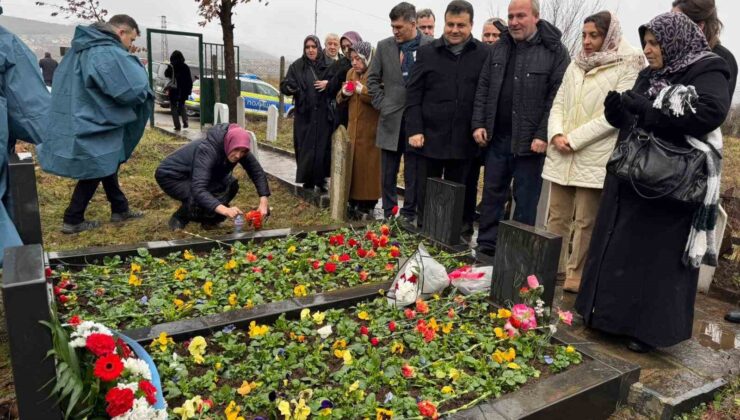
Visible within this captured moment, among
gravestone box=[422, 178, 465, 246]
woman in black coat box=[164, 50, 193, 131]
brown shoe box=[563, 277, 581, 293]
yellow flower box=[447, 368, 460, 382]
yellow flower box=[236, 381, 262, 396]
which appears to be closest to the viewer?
yellow flower box=[236, 381, 262, 396]

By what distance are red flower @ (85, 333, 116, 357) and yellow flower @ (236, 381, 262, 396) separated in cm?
53

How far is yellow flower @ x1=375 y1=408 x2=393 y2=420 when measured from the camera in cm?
200

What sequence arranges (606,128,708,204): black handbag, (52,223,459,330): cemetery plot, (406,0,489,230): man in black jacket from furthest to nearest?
(406,0,489,230): man in black jacket, (52,223,459,330): cemetery plot, (606,128,708,204): black handbag

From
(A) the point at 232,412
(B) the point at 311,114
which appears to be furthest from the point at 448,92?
(A) the point at 232,412

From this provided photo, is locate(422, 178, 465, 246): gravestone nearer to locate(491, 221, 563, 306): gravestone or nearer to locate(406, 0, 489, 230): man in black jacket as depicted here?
locate(406, 0, 489, 230): man in black jacket

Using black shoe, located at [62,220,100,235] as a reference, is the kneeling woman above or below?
above

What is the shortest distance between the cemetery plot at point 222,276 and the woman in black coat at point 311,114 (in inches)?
63.8

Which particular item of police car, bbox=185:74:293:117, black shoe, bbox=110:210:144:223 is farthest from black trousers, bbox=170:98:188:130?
black shoe, bbox=110:210:144:223

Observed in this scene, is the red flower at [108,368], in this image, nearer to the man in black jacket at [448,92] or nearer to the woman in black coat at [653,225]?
the woman in black coat at [653,225]

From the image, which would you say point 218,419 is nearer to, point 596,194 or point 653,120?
point 653,120

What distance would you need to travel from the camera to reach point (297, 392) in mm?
2227

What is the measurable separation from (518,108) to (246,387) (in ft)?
8.71

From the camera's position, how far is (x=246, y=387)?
6.94ft

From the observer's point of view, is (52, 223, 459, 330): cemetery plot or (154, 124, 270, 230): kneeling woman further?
(154, 124, 270, 230): kneeling woman
